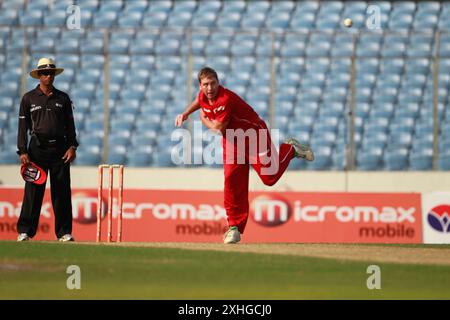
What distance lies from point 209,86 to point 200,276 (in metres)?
3.11

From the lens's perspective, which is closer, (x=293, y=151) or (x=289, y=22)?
(x=293, y=151)

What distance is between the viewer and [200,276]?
9.16m

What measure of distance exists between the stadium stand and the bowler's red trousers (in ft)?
28.4

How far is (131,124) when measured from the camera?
870 inches

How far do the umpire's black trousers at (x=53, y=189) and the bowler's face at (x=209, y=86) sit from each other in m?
2.06

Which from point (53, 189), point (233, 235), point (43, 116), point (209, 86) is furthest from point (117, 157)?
point (209, 86)

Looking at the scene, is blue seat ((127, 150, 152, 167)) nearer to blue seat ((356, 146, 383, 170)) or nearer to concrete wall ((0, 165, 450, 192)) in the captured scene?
concrete wall ((0, 165, 450, 192))

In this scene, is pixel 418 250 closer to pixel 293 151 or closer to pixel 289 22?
pixel 293 151

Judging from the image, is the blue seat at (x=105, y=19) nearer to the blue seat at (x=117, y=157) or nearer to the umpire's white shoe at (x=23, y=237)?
the blue seat at (x=117, y=157)

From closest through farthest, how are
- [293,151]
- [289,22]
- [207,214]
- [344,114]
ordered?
[293,151], [207,214], [344,114], [289,22]

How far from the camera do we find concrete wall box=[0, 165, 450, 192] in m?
20.1

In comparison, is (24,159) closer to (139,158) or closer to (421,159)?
(139,158)

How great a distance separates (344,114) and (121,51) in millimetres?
4692
